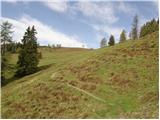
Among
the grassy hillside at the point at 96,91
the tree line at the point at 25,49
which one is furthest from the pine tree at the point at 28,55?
the grassy hillside at the point at 96,91

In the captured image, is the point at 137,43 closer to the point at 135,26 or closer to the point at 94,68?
the point at 94,68

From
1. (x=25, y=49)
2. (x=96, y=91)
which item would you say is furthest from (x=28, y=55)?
(x=96, y=91)

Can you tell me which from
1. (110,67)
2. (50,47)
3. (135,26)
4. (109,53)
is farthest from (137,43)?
(50,47)

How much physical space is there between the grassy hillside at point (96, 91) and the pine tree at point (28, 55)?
13647 mm

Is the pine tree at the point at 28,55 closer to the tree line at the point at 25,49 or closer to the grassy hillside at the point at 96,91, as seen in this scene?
the tree line at the point at 25,49

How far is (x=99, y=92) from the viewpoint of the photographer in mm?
37250

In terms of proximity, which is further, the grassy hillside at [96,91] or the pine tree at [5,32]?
the pine tree at [5,32]

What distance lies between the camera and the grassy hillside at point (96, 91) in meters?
31.6

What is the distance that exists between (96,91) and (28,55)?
1083 inches

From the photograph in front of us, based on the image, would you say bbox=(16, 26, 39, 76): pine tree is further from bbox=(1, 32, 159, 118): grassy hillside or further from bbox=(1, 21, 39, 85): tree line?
bbox=(1, 32, 159, 118): grassy hillside

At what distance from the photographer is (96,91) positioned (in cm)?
3759

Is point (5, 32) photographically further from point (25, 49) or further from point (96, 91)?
point (96, 91)

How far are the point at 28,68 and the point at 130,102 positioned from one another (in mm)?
31393

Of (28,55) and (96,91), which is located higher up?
(28,55)
